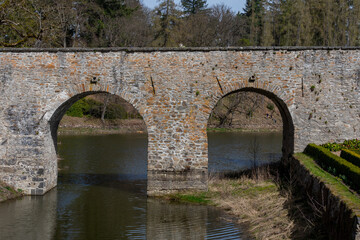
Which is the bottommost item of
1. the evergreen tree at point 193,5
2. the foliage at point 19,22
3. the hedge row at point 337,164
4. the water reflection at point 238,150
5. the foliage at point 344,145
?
the water reflection at point 238,150

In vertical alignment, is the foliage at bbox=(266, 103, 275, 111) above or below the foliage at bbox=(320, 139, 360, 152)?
above

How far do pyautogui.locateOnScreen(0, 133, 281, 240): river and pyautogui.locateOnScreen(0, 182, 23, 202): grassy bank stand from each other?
0.24 m

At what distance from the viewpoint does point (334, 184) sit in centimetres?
816

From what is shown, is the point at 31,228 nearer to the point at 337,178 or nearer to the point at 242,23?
the point at 337,178

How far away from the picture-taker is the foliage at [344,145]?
1176 centimetres

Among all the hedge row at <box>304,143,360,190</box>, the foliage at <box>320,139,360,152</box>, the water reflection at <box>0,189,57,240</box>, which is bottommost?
the water reflection at <box>0,189,57,240</box>

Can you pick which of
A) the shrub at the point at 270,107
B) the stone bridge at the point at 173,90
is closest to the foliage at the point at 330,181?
the stone bridge at the point at 173,90

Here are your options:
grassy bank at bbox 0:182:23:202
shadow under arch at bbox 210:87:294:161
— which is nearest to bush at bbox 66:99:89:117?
grassy bank at bbox 0:182:23:202

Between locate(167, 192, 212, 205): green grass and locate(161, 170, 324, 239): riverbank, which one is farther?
locate(167, 192, 212, 205): green grass

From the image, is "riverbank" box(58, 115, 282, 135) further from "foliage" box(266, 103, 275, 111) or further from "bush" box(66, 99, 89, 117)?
"foliage" box(266, 103, 275, 111)

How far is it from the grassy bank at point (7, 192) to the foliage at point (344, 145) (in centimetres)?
950

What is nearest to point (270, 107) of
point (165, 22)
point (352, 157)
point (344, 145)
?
point (165, 22)

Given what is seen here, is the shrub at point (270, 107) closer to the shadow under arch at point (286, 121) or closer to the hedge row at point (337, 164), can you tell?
the shadow under arch at point (286, 121)

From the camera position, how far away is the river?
9.30 meters
